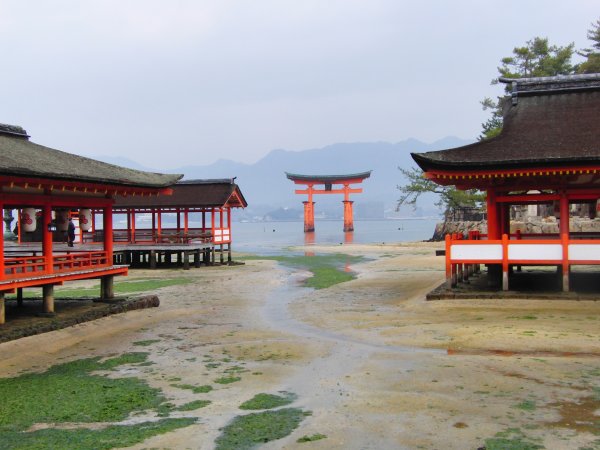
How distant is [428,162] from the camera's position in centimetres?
1830

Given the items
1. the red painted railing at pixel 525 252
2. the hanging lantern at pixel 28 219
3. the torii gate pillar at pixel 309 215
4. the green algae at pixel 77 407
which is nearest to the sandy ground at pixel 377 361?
the green algae at pixel 77 407

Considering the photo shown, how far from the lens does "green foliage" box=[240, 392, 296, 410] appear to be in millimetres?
8501

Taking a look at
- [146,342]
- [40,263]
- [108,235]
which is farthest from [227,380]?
[108,235]

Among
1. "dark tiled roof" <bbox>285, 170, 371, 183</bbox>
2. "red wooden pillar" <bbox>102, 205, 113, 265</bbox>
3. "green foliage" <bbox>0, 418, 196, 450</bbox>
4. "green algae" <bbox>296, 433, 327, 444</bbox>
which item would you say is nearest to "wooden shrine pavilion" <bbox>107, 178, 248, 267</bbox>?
"red wooden pillar" <bbox>102, 205, 113, 265</bbox>

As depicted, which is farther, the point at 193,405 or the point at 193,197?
the point at 193,197

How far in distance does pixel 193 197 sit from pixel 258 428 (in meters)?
32.9

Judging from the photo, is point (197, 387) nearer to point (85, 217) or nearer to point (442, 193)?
point (85, 217)

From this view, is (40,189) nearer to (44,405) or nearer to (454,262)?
(44,405)

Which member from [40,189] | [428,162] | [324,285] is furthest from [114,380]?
[324,285]

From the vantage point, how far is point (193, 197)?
39469mm

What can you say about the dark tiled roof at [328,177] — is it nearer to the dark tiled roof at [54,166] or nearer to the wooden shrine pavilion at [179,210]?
the wooden shrine pavilion at [179,210]

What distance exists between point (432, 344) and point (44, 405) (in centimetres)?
748

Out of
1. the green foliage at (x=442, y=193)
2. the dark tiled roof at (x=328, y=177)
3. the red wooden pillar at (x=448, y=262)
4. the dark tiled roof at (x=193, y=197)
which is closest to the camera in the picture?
the red wooden pillar at (x=448, y=262)

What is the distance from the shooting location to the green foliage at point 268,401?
27.9 ft
